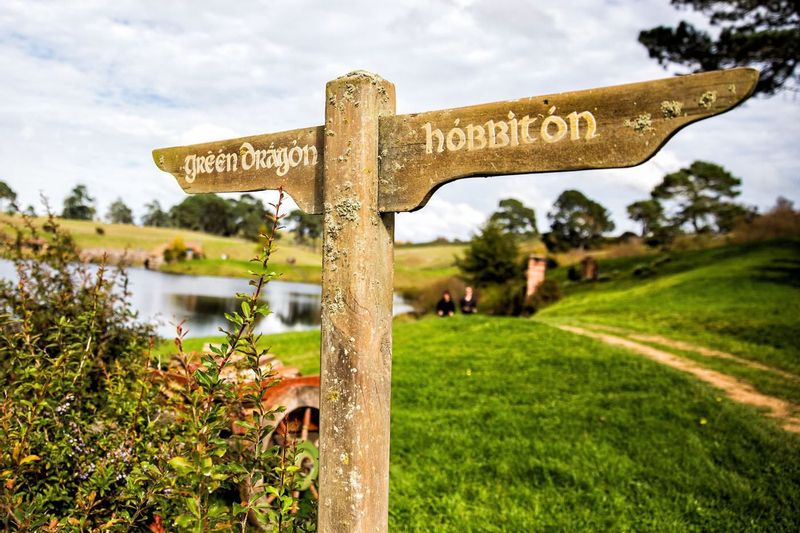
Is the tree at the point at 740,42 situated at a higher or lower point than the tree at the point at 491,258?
higher

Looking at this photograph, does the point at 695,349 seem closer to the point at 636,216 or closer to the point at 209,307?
the point at 209,307

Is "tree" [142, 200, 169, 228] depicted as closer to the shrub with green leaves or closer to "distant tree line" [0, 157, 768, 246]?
"distant tree line" [0, 157, 768, 246]

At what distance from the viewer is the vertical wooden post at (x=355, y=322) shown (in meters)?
2.05

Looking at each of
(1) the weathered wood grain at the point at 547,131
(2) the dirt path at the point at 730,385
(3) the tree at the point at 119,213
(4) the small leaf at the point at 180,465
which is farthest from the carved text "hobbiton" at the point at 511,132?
(3) the tree at the point at 119,213

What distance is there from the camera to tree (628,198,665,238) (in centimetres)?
5066

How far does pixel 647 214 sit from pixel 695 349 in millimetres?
45228

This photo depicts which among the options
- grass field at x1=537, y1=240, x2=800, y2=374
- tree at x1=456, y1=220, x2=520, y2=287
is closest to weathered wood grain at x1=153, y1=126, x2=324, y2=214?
grass field at x1=537, y1=240, x2=800, y2=374

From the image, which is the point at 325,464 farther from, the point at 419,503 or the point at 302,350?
the point at 302,350

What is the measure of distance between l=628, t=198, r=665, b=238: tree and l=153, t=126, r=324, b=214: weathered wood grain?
172 feet

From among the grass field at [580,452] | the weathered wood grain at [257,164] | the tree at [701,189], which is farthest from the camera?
the tree at [701,189]

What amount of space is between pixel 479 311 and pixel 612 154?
21.3m

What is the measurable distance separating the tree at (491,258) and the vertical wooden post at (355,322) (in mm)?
22146

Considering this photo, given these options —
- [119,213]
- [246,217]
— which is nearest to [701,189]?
[246,217]

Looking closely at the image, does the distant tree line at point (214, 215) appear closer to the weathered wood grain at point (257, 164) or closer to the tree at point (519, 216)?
the tree at point (519, 216)
